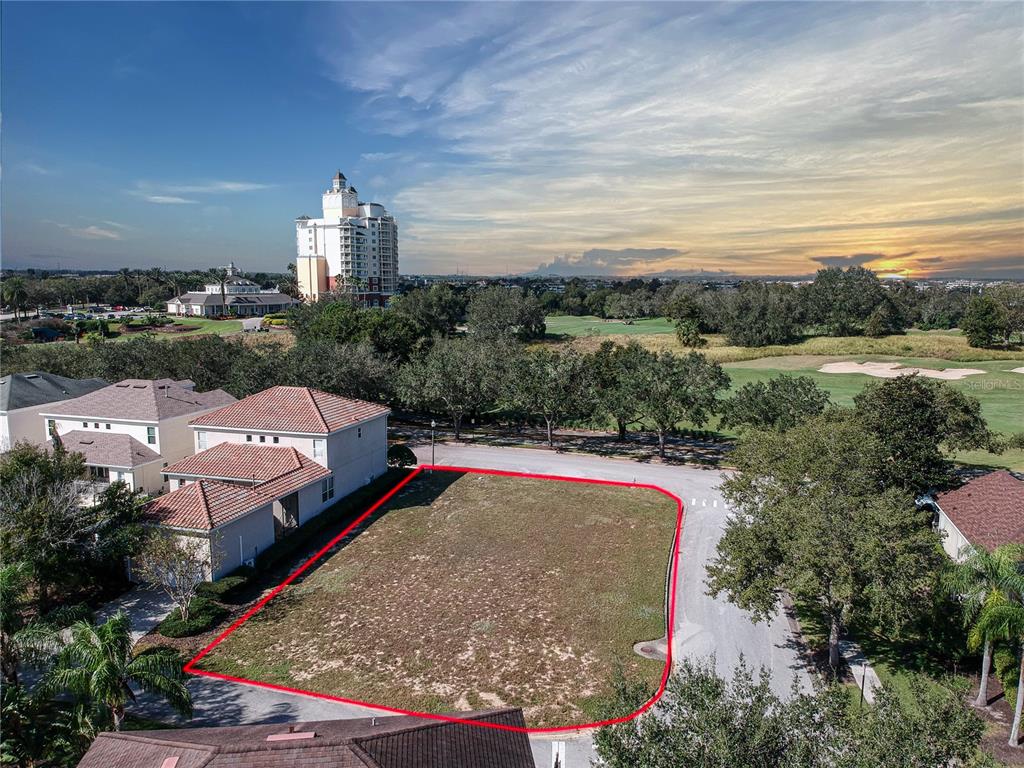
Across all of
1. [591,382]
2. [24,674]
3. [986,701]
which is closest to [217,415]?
[24,674]

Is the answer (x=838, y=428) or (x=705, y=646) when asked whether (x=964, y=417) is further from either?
(x=705, y=646)

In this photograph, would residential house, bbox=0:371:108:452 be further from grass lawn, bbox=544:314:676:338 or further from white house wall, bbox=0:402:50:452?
grass lawn, bbox=544:314:676:338

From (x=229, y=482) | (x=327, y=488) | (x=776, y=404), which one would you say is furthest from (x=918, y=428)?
(x=229, y=482)

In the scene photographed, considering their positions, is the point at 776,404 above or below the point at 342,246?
below

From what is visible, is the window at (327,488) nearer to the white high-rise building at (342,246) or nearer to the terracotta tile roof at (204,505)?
the terracotta tile roof at (204,505)

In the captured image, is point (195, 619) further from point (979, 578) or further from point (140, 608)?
point (979, 578)

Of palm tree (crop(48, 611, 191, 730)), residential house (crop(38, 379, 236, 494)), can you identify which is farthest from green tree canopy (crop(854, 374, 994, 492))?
residential house (crop(38, 379, 236, 494))
